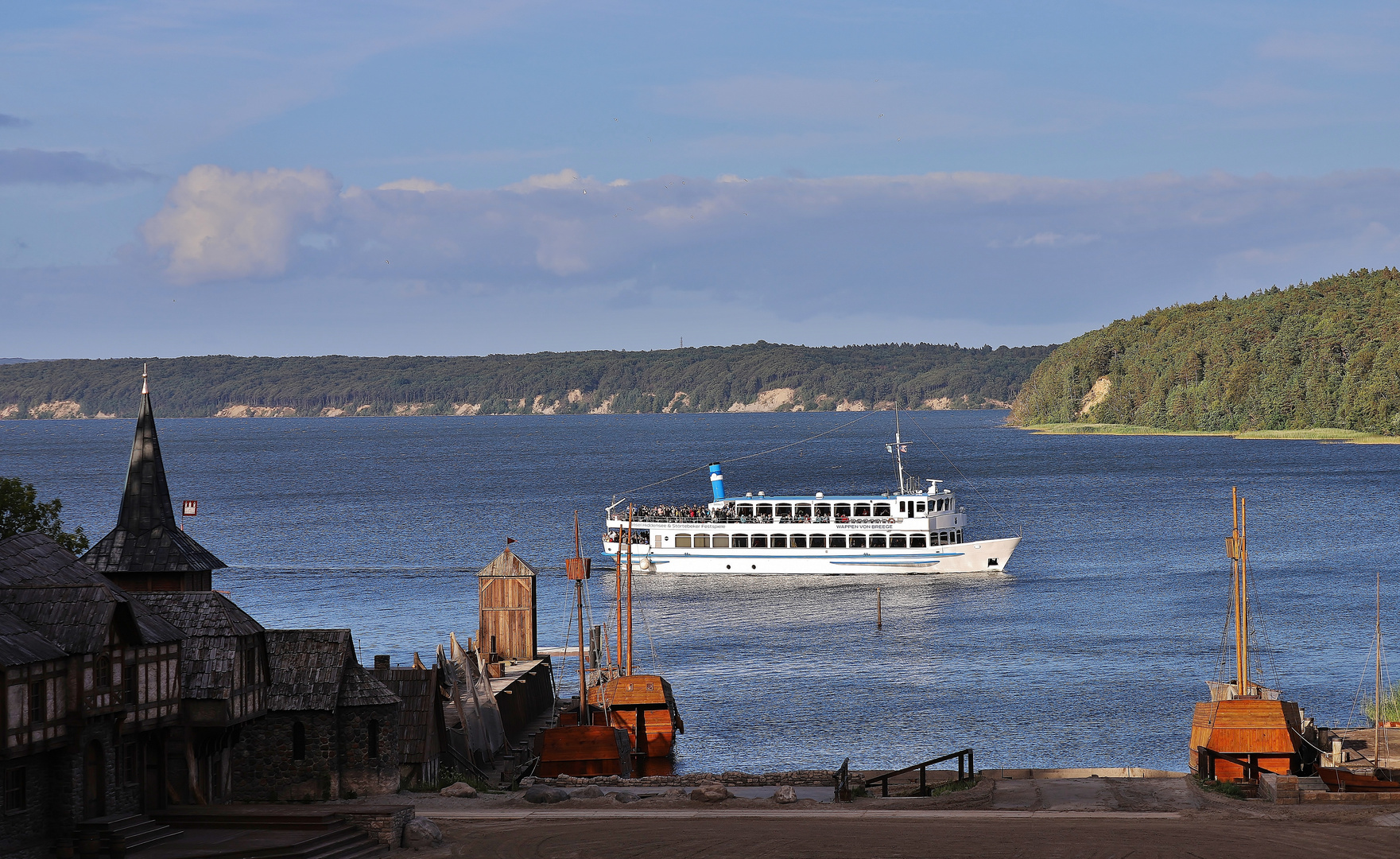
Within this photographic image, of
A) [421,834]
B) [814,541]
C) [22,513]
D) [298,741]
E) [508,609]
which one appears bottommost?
[421,834]

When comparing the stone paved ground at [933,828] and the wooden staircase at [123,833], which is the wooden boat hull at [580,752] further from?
the wooden staircase at [123,833]

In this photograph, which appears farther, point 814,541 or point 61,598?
point 814,541

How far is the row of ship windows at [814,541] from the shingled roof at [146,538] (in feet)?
194

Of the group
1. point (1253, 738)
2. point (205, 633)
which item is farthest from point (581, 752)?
point (1253, 738)

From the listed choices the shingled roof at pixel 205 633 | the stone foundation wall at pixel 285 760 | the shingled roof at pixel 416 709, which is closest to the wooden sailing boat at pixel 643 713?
the shingled roof at pixel 416 709

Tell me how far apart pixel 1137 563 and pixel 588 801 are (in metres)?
65.1

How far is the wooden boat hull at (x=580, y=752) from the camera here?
129ft

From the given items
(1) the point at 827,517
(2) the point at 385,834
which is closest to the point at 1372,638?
(1) the point at 827,517

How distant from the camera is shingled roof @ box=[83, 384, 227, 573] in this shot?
33.0 meters

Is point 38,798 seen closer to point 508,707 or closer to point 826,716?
point 508,707

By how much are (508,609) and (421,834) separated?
79.5 ft

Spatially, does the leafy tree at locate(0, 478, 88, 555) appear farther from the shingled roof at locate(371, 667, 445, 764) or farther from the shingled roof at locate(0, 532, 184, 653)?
the shingled roof at locate(0, 532, 184, 653)

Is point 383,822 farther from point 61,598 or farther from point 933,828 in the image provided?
point 933,828

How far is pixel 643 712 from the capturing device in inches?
1692
